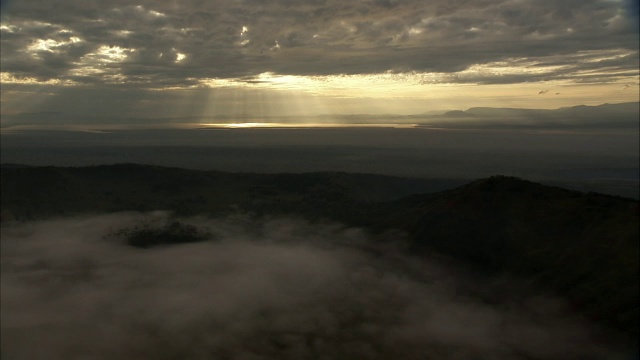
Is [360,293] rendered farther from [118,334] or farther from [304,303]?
[118,334]

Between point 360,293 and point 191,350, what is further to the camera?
point 360,293

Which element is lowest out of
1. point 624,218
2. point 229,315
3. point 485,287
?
point 229,315

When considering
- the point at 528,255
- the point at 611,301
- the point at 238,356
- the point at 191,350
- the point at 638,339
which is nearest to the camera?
the point at 638,339

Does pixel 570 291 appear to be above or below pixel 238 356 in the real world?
above

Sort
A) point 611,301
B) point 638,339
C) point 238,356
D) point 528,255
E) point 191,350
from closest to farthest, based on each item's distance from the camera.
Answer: point 638,339 < point 611,301 < point 238,356 < point 191,350 < point 528,255

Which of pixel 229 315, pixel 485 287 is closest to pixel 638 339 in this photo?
pixel 485 287

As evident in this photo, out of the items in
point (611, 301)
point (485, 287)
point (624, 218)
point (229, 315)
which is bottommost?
point (229, 315)

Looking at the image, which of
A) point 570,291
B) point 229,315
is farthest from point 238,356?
point 570,291

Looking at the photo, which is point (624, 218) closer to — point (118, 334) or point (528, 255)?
point (528, 255)

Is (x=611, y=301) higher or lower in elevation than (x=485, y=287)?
higher

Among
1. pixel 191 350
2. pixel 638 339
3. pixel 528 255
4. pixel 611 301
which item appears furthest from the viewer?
pixel 528 255
